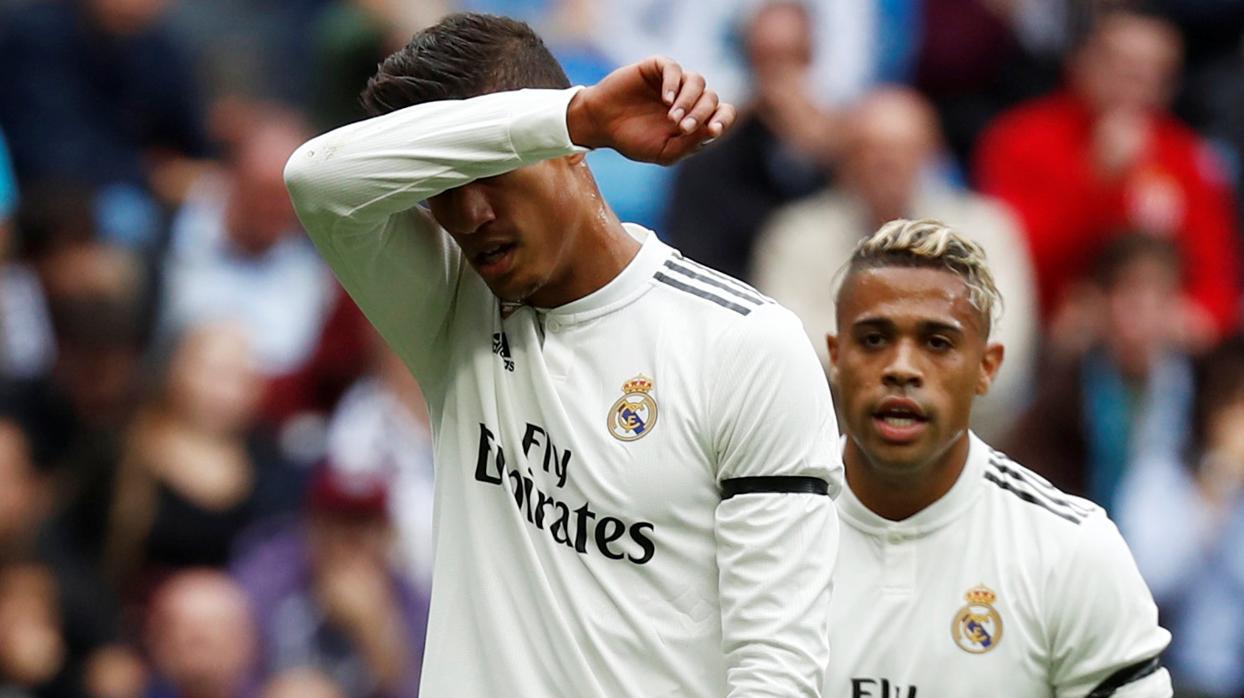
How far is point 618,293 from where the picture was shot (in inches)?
141

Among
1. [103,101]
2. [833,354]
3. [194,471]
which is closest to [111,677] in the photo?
[194,471]

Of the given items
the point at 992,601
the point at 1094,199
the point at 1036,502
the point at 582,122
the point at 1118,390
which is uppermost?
the point at 1094,199

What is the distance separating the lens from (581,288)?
3.61 meters

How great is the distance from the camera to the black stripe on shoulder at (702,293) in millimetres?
3496

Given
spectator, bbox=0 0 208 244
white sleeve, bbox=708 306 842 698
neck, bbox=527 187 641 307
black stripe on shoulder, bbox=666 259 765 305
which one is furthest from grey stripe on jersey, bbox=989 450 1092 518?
spectator, bbox=0 0 208 244

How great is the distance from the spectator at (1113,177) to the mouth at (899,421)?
166 inches

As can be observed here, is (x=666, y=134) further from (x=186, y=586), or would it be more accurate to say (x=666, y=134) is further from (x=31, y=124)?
(x=31, y=124)

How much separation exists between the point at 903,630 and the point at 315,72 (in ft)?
18.0

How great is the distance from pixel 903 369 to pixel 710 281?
67 centimetres

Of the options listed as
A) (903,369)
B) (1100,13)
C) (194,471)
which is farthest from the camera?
(1100,13)

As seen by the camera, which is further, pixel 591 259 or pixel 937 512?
pixel 937 512

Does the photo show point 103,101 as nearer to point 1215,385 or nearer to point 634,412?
point 1215,385

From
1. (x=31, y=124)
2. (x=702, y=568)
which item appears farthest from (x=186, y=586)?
(x=702, y=568)

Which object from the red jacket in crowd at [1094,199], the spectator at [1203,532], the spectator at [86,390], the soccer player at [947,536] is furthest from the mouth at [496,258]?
the red jacket in crowd at [1094,199]
